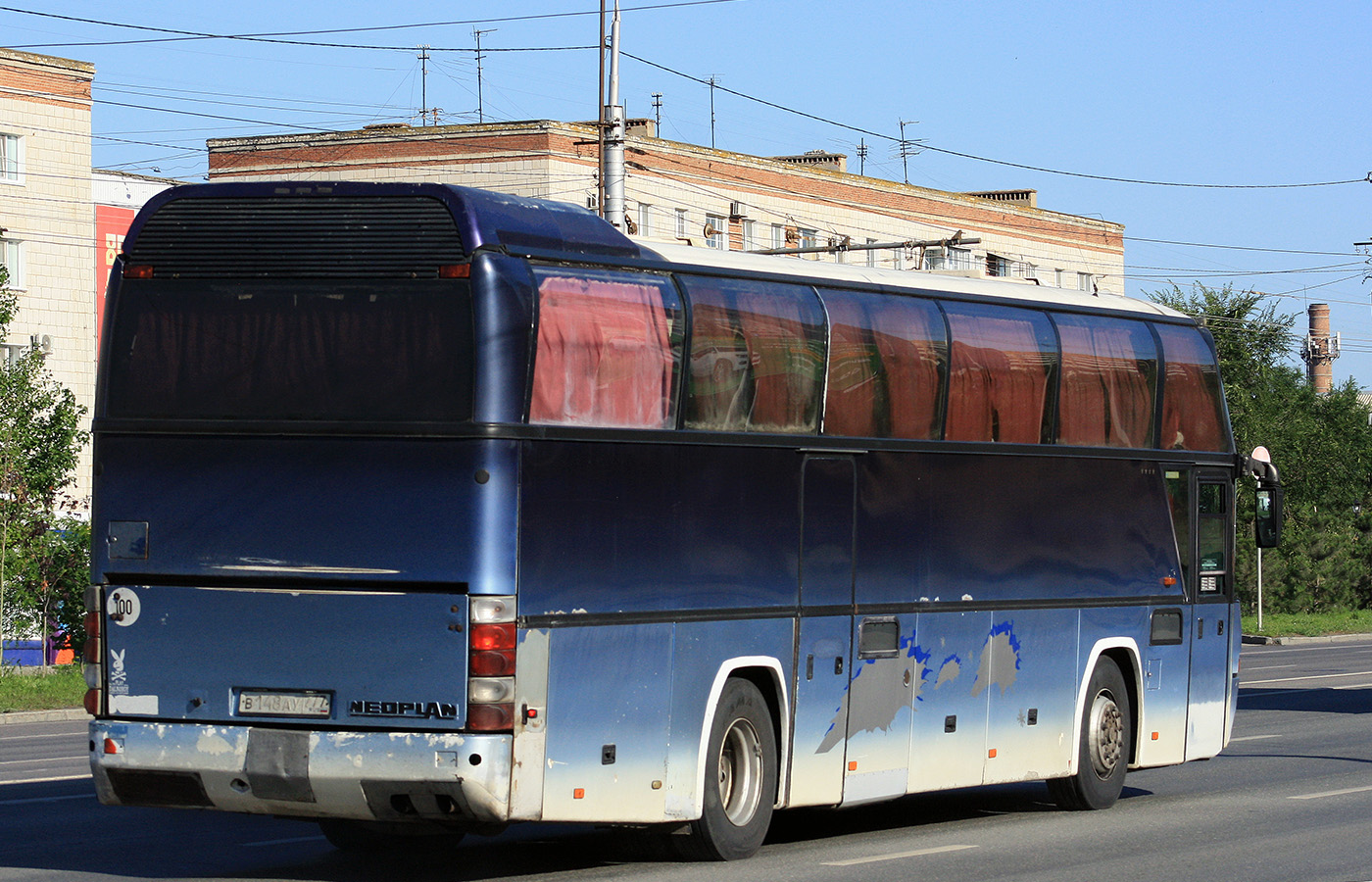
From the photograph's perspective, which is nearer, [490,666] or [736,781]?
[490,666]

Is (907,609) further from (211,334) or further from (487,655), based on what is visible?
(211,334)

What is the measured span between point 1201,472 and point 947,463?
11.8 feet

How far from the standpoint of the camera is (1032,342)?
566 inches

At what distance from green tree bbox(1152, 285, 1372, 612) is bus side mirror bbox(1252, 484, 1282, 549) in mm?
33590

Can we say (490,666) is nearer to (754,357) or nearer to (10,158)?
(754,357)

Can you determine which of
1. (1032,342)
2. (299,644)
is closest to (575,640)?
(299,644)

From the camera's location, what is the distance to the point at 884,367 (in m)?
13.0

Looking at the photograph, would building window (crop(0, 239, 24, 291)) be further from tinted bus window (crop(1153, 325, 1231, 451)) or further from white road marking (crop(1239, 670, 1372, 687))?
tinted bus window (crop(1153, 325, 1231, 451))

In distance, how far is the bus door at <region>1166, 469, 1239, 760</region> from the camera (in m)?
15.9

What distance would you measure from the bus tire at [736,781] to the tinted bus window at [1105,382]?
3834 millimetres

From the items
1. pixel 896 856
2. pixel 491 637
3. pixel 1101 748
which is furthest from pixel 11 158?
pixel 491 637

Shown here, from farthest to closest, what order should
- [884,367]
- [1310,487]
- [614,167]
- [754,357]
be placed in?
[1310,487]
[614,167]
[884,367]
[754,357]

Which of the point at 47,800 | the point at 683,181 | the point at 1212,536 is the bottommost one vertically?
the point at 47,800

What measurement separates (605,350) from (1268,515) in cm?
779
